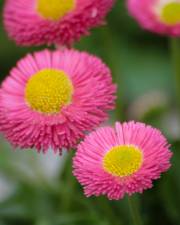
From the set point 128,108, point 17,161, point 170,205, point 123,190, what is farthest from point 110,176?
point 128,108

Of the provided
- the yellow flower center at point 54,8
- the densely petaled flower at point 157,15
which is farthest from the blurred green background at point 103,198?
the yellow flower center at point 54,8

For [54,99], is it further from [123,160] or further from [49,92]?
[123,160]

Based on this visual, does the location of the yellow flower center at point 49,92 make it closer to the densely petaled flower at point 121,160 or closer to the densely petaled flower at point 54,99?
the densely petaled flower at point 54,99

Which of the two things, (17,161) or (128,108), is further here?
(128,108)

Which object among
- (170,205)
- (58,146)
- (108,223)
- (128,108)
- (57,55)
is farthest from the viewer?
(128,108)

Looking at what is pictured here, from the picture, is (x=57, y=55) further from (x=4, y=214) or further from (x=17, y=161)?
(x=17, y=161)

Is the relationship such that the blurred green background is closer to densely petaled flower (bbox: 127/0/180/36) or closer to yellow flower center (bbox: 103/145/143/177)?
densely petaled flower (bbox: 127/0/180/36)
